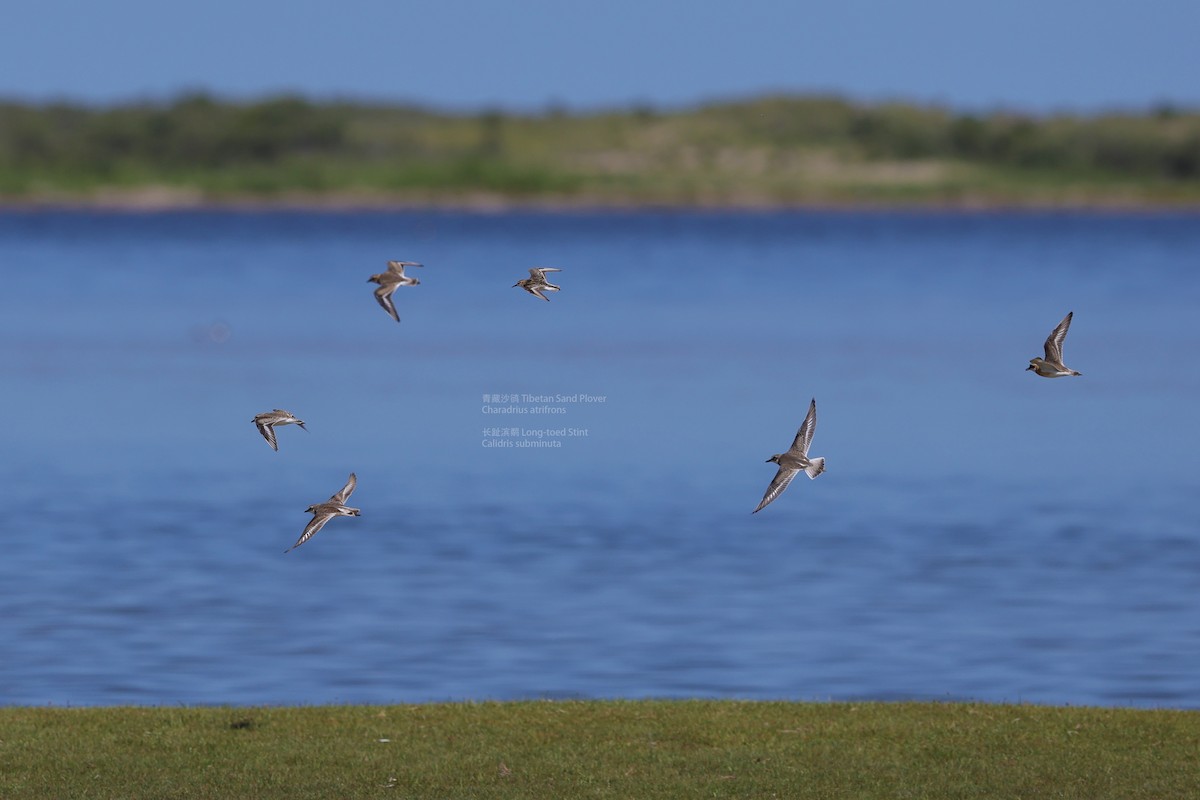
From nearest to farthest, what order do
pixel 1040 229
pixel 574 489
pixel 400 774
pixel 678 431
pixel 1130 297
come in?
pixel 400 774, pixel 574 489, pixel 678 431, pixel 1130 297, pixel 1040 229

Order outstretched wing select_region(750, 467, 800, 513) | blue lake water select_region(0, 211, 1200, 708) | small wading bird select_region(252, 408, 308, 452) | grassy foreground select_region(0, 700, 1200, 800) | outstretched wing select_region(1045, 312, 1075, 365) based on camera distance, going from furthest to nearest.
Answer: blue lake water select_region(0, 211, 1200, 708), outstretched wing select_region(1045, 312, 1075, 365), grassy foreground select_region(0, 700, 1200, 800), small wading bird select_region(252, 408, 308, 452), outstretched wing select_region(750, 467, 800, 513)

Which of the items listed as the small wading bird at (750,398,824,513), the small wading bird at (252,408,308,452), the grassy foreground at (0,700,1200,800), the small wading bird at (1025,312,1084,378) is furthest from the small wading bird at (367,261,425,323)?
the small wading bird at (1025,312,1084,378)

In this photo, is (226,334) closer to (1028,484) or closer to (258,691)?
(1028,484)

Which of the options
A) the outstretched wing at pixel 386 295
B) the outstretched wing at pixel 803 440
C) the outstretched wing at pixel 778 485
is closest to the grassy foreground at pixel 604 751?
the outstretched wing at pixel 778 485

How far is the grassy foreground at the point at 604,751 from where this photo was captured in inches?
456

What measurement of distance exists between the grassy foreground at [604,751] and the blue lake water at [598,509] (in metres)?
1.84

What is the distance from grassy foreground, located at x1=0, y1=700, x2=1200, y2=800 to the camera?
1159 centimetres

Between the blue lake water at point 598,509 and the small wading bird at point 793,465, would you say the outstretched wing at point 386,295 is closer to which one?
the small wading bird at point 793,465

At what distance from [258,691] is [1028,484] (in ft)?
49.0

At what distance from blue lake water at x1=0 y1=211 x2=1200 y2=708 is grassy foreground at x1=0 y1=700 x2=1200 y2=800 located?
1.84 metres

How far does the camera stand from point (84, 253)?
113 meters

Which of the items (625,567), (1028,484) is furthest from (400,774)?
(1028,484)

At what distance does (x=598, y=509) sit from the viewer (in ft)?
82.2

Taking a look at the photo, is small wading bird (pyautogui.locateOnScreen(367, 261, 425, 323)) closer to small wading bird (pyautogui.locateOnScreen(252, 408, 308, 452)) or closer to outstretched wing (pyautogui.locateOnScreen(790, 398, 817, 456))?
small wading bird (pyautogui.locateOnScreen(252, 408, 308, 452))
